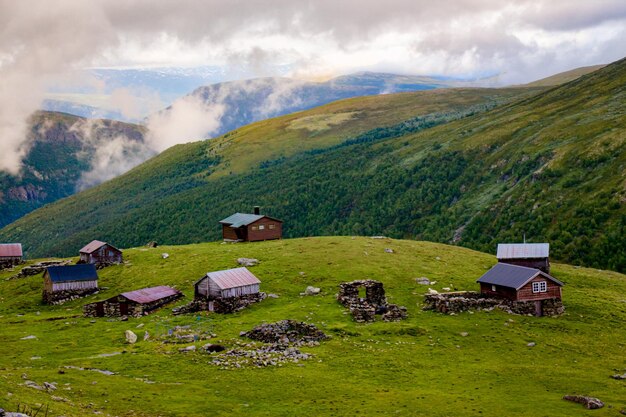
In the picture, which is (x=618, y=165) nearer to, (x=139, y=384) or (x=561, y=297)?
(x=561, y=297)

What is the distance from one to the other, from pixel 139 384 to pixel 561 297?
59849 millimetres

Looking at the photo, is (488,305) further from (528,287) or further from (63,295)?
(63,295)

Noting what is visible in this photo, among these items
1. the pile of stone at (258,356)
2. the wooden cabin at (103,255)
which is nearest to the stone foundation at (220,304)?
the pile of stone at (258,356)

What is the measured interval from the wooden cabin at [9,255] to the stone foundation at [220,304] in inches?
2594

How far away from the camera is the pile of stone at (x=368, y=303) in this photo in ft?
244

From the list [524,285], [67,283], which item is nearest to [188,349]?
[524,285]

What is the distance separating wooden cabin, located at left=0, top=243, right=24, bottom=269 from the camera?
128 m

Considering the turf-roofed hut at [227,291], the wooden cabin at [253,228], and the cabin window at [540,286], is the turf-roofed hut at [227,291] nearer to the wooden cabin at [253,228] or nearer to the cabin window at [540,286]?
the cabin window at [540,286]

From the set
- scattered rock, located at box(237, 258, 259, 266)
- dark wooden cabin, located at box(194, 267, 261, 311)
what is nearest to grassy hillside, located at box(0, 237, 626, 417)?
scattered rock, located at box(237, 258, 259, 266)

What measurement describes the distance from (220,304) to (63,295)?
109 feet

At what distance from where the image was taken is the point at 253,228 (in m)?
132

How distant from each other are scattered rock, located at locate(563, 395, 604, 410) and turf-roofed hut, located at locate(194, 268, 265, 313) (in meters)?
46.3

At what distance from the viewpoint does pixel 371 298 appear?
79938mm

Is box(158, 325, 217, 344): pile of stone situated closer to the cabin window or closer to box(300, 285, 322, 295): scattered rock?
box(300, 285, 322, 295): scattered rock
